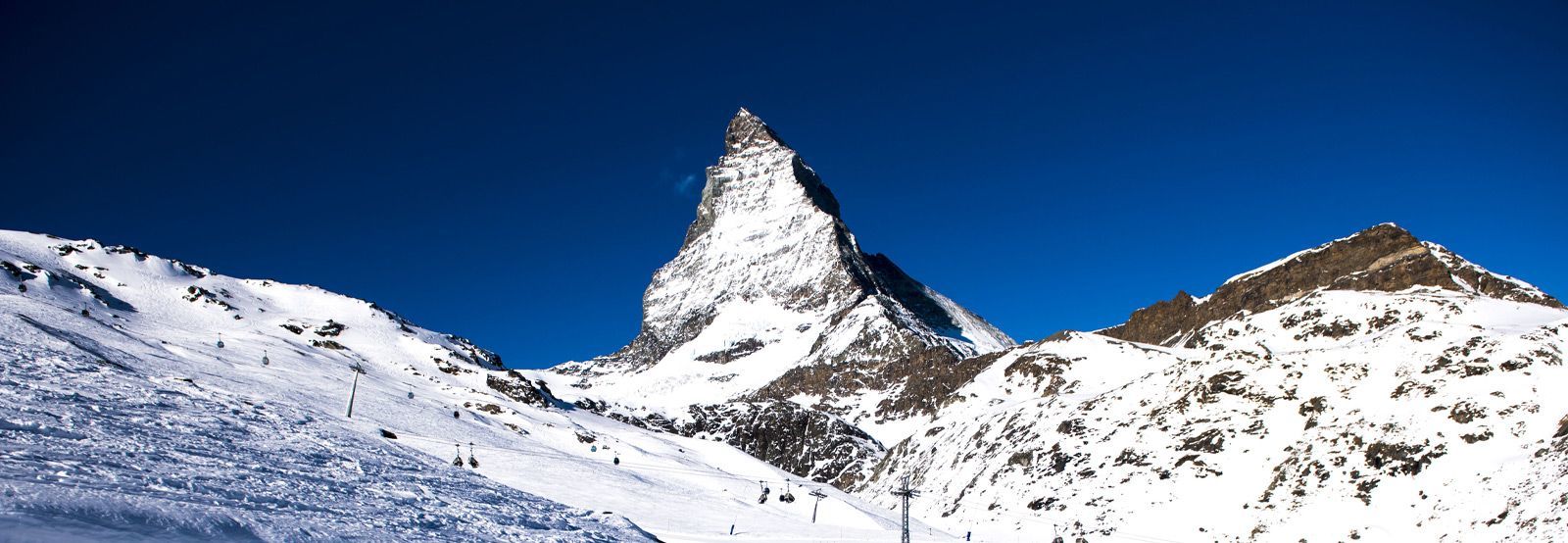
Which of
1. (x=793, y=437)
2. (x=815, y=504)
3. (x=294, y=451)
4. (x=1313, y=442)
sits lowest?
(x=815, y=504)

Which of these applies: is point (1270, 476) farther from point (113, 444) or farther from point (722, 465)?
point (113, 444)

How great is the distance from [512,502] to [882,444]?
135338 mm

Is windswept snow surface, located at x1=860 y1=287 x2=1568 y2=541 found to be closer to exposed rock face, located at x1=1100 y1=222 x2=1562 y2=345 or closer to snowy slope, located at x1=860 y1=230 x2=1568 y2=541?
snowy slope, located at x1=860 y1=230 x2=1568 y2=541

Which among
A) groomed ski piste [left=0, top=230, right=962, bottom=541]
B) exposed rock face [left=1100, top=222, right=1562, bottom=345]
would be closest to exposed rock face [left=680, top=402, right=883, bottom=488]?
groomed ski piste [left=0, top=230, right=962, bottom=541]

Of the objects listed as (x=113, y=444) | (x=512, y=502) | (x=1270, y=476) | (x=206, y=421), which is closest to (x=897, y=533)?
(x=1270, y=476)

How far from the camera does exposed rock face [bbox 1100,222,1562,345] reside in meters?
108

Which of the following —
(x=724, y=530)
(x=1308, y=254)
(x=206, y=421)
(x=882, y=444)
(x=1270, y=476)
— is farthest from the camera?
(x=882, y=444)

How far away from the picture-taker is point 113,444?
16953 millimetres

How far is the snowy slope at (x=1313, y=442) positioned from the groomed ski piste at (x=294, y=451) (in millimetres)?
17417

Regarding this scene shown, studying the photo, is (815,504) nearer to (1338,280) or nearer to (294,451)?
(294,451)

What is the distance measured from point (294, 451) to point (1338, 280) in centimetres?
13574

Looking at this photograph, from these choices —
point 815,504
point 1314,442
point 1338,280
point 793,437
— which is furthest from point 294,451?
point 1338,280

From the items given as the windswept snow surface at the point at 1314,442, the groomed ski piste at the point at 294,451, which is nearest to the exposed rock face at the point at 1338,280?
the windswept snow surface at the point at 1314,442

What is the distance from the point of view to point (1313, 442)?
61.2 m
